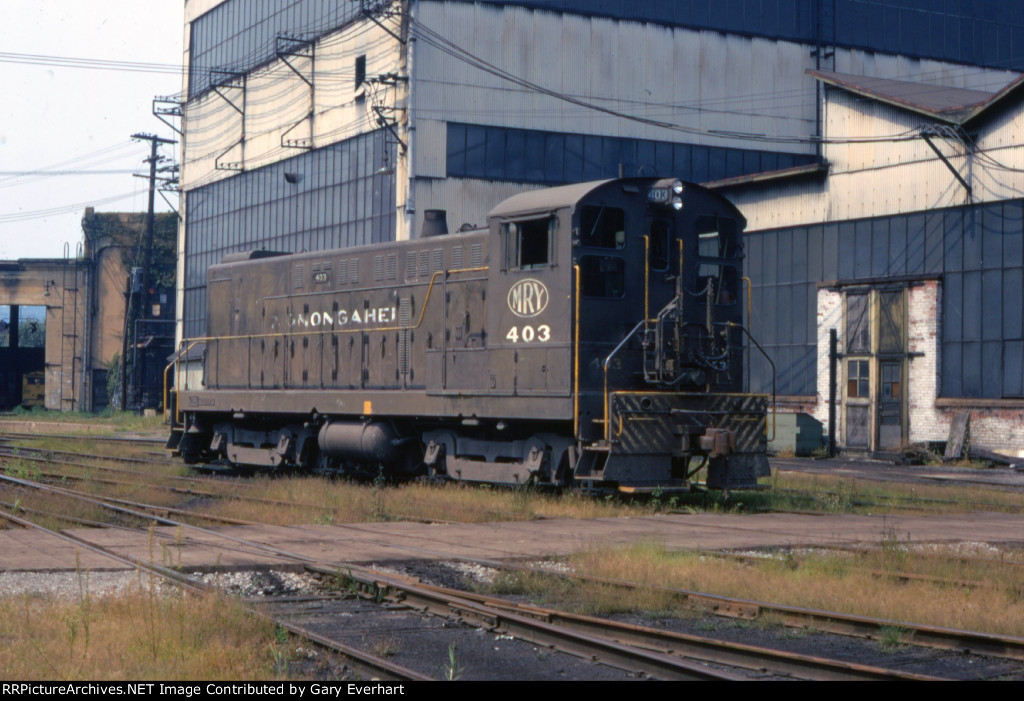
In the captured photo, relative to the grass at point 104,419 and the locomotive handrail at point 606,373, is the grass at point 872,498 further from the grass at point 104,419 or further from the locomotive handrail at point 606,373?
the grass at point 104,419

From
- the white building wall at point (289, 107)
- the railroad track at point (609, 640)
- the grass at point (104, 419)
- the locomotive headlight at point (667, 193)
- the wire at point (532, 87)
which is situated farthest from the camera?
the grass at point (104, 419)

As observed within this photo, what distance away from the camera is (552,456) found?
49.6ft

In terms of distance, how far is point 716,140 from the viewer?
42.2 m

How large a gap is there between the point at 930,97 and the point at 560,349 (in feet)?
75.3

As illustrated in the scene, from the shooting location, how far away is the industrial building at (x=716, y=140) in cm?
2808

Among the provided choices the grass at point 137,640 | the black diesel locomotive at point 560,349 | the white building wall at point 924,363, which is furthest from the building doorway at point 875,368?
the grass at point 137,640

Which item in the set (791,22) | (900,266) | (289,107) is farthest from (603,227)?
(289,107)

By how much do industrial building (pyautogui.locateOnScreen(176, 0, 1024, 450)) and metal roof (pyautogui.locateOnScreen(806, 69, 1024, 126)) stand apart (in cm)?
11

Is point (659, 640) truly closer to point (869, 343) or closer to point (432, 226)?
point (432, 226)

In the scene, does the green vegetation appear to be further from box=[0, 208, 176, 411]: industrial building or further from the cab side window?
box=[0, 208, 176, 411]: industrial building

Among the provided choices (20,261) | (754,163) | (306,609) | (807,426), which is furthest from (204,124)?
(306,609)

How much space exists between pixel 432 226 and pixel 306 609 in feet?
34.0

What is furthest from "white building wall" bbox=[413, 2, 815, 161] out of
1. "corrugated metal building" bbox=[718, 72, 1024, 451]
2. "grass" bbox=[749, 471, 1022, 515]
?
"grass" bbox=[749, 471, 1022, 515]

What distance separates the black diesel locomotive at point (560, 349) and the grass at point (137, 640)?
7.40 m
